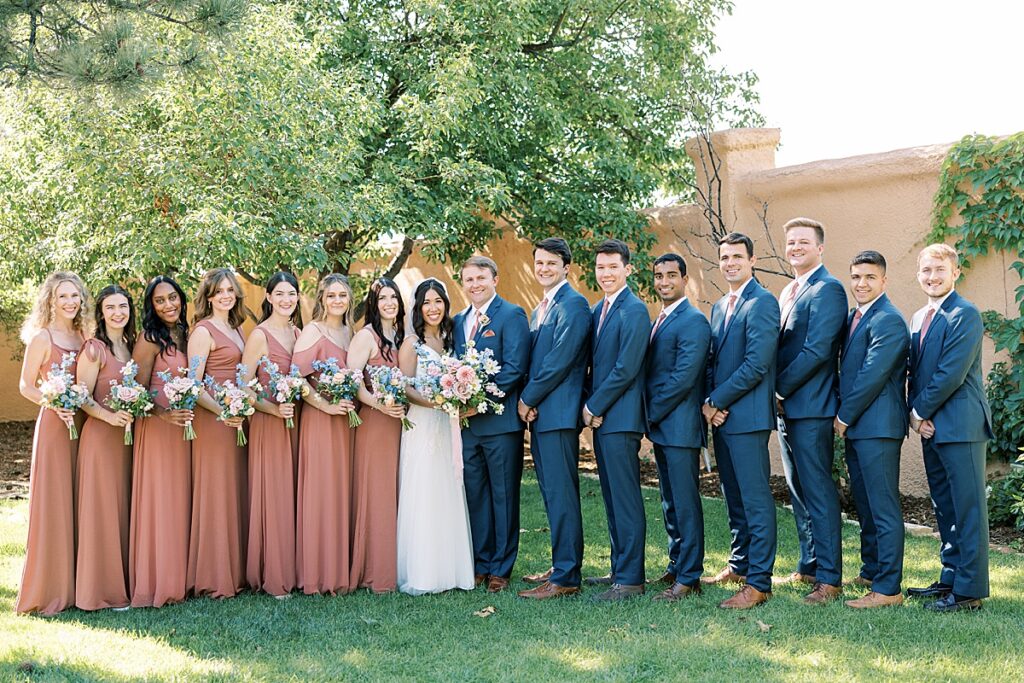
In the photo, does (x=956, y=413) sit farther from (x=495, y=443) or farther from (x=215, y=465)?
(x=215, y=465)

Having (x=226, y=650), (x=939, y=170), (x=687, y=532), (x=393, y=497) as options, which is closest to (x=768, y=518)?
(x=687, y=532)

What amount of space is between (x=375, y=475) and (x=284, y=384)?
874mm

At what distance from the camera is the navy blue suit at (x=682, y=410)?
5953 mm

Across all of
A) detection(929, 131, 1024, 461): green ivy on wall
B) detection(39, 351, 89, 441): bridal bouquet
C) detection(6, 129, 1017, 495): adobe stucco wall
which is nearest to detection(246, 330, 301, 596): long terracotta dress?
detection(39, 351, 89, 441): bridal bouquet

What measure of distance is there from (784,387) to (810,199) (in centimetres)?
410

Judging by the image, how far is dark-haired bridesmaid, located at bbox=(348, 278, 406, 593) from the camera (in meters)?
6.39

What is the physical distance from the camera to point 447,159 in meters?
9.45

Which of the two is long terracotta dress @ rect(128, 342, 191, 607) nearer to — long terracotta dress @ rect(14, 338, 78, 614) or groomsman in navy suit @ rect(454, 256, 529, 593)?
long terracotta dress @ rect(14, 338, 78, 614)

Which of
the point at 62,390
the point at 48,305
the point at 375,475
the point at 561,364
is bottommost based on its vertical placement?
the point at 375,475

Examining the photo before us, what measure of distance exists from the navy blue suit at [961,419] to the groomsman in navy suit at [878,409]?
17 centimetres

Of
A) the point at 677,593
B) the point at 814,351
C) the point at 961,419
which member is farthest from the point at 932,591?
the point at 814,351

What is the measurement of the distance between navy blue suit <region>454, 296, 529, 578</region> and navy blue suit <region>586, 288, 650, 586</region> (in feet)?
1.75

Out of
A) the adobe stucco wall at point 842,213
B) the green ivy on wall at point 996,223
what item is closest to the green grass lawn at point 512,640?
the green ivy on wall at point 996,223

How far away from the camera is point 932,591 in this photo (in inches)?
229
